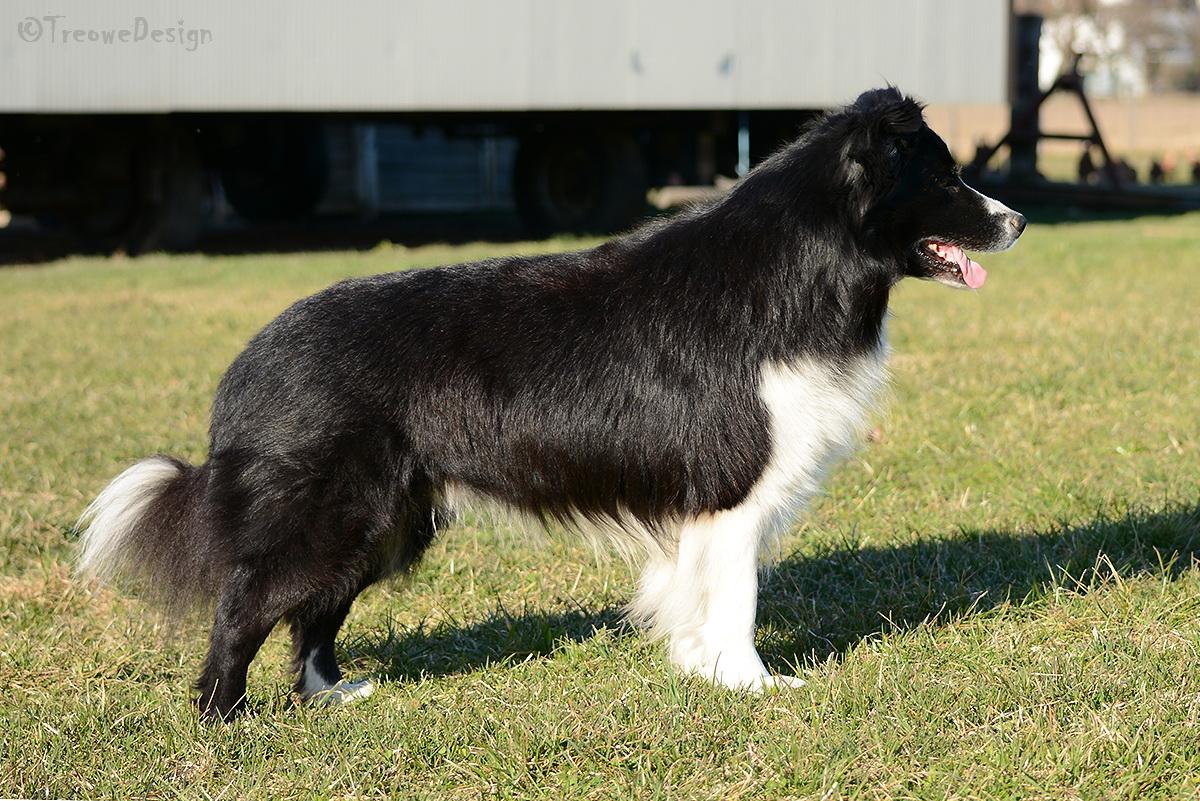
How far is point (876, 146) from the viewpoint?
3.55 metres

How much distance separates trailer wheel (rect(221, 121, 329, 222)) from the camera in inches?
722

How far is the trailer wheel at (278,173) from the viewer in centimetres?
1834

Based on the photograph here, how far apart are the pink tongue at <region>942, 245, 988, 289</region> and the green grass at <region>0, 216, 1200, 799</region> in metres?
0.50

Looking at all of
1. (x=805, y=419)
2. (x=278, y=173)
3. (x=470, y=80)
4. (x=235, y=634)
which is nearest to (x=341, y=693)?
(x=235, y=634)

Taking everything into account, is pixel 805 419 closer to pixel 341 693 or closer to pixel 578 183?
pixel 341 693

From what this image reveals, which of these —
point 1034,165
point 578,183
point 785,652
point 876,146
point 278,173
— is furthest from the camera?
point 1034,165

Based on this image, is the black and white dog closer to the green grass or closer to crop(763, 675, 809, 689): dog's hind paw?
crop(763, 675, 809, 689): dog's hind paw

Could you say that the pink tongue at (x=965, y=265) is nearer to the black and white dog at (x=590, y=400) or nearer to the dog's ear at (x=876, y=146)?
the black and white dog at (x=590, y=400)

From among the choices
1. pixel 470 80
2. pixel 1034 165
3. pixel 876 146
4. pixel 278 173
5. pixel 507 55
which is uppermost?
pixel 507 55

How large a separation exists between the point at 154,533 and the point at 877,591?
2.31m

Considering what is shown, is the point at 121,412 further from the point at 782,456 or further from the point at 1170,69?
the point at 1170,69

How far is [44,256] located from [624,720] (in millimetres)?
14407

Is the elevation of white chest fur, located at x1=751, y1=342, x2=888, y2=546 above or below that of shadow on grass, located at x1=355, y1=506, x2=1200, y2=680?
above

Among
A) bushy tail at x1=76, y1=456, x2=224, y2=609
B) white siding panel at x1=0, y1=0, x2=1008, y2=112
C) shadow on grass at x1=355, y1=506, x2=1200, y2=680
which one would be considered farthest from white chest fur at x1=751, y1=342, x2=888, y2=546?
white siding panel at x1=0, y1=0, x2=1008, y2=112
